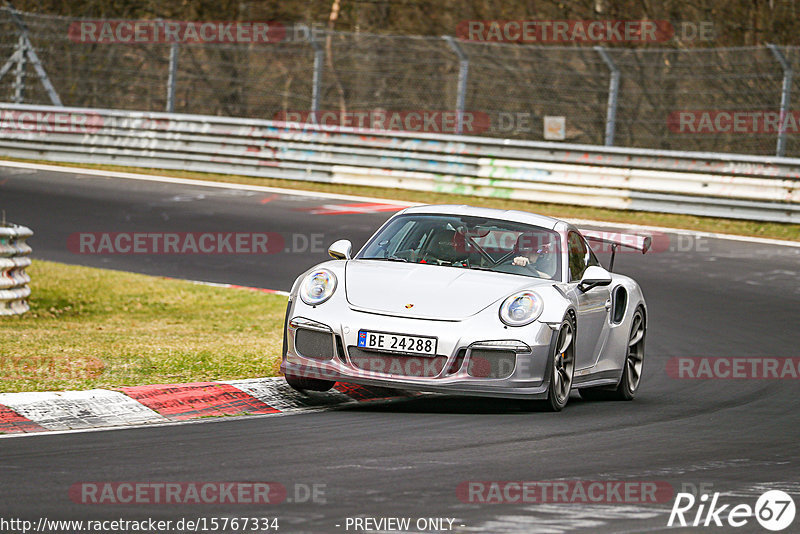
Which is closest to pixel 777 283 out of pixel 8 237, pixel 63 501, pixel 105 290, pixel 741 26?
pixel 105 290

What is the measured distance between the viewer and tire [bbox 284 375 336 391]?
26.1 ft

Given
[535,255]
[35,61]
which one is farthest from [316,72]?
[535,255]

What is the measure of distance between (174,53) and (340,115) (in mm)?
3363

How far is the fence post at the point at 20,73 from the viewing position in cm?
2416

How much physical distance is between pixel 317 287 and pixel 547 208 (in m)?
12.7

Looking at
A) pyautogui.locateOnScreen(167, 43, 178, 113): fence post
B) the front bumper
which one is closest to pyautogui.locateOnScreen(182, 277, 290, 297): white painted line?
the front bumper

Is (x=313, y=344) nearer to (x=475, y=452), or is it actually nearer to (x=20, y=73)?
(x=475, y=452)

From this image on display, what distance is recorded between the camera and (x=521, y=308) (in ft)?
25.2

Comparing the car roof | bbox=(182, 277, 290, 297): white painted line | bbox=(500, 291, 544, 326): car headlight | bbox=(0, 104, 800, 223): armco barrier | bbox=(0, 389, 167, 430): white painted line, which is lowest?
bbox=(0, 389, 167, 430): white painted line

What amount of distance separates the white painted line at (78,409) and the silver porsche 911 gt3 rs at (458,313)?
3.31 ft

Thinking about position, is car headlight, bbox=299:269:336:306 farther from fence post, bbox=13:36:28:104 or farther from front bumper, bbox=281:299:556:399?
fence post, bbox=13:36:28:104

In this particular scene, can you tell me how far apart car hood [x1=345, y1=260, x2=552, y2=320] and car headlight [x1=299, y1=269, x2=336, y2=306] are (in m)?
0.10

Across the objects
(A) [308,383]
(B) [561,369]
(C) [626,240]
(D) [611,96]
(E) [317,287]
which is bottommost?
(A) [308,383]

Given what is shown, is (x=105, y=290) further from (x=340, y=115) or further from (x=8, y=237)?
(x=340, y=115)
